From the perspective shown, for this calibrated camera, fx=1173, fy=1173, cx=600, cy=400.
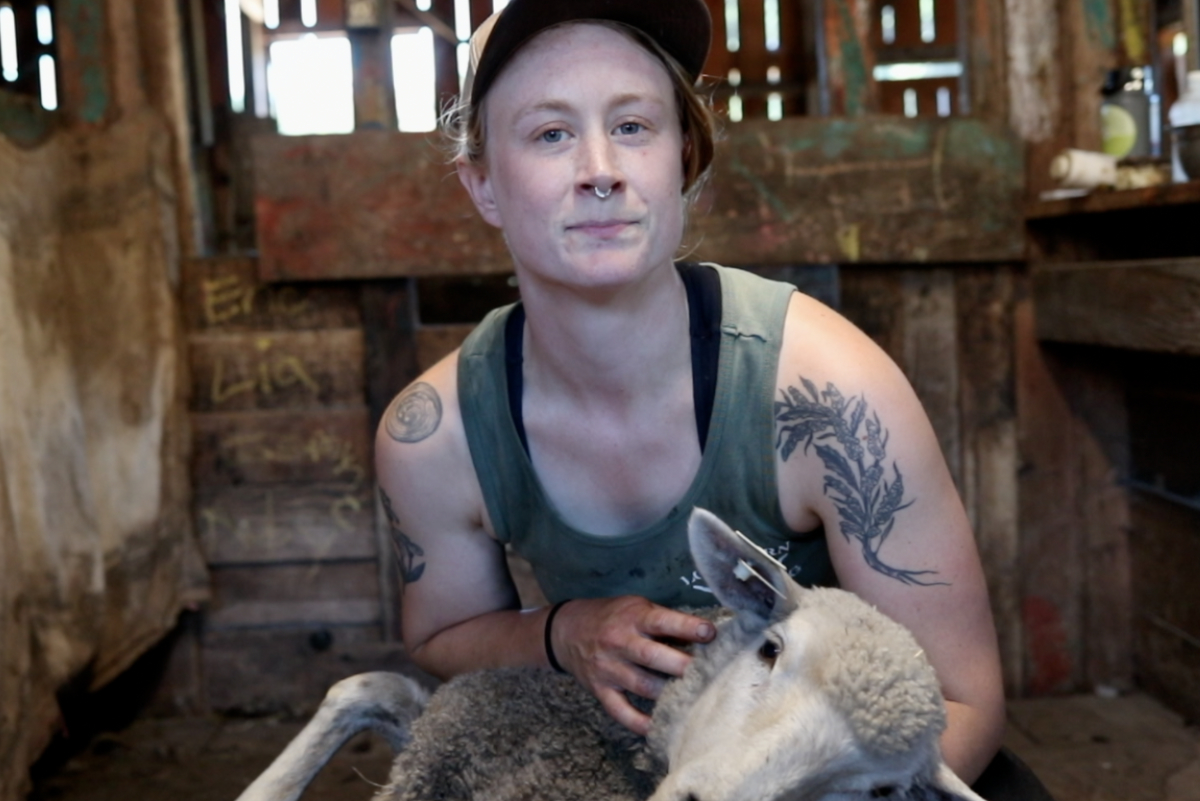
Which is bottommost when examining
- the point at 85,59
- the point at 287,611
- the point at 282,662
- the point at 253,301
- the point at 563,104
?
the point at 282,662

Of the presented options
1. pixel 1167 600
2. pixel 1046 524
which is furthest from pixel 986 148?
pixel 1167 600

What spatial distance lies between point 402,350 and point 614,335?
1745 millimetres

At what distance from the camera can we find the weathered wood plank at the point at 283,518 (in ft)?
11.3

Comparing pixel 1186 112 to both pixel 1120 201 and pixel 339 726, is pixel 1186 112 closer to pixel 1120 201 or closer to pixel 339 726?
pixel 1120 201

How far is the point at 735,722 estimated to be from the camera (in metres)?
1.18

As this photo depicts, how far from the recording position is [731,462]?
168 centimetres

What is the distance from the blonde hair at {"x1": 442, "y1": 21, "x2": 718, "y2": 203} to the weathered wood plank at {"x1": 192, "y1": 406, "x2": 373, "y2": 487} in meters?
1.63

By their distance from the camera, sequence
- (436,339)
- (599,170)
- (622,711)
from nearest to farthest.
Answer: (622,711) → (599,170) → (436,339)

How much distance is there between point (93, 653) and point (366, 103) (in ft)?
5.55

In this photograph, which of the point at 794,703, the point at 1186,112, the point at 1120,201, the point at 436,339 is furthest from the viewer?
the point at 436,339

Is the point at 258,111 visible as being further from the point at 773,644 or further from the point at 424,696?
the point at 773,644

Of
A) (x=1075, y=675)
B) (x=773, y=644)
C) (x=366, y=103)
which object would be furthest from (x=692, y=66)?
(x=1075, y=675)

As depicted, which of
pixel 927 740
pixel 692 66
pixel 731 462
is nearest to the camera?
pixel 927 740

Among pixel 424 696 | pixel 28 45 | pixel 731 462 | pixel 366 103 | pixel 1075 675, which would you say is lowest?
pixel 1075 675
